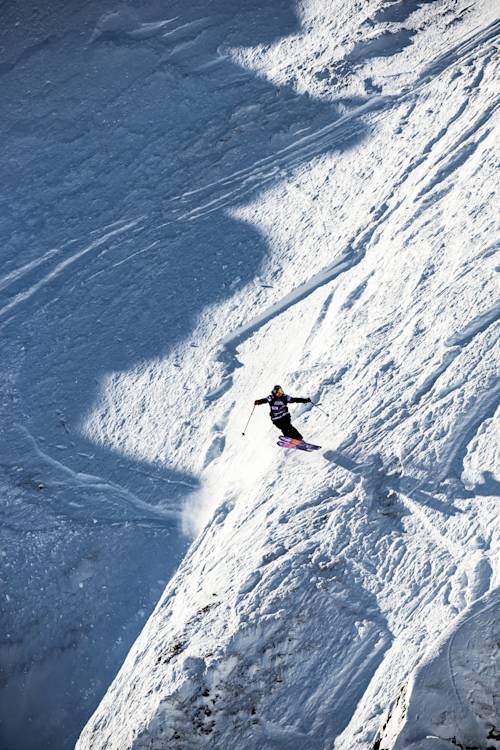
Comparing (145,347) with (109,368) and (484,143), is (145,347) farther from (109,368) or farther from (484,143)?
(484,143)

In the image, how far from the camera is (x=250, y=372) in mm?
16031

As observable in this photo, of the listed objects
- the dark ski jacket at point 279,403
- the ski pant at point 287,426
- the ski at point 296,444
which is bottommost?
the ski at point 296,444

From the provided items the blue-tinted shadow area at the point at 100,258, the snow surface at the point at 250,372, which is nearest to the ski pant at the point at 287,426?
the snow surface at the point at 250,372

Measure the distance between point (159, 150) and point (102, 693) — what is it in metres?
15.7

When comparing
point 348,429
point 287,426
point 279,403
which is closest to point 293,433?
point 287,426

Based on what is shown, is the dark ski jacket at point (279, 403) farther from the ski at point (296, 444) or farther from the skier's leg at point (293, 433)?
the ski at point (296, 444)

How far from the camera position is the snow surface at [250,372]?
9.76m

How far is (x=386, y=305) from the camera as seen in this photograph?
15.0 metres

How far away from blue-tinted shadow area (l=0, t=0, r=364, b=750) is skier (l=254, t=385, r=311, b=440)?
2.90 meters

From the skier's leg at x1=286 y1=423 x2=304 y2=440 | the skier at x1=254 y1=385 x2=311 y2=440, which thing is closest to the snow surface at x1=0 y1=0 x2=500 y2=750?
the skier's leg at x1=286 y1=423 x2=304 y2=440

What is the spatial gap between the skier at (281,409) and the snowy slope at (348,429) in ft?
1.82

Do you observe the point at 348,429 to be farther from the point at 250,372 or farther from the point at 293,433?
the point at 250,372

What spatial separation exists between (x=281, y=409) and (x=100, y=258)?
917 cm

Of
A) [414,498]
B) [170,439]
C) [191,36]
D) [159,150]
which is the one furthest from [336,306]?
[191,36]
